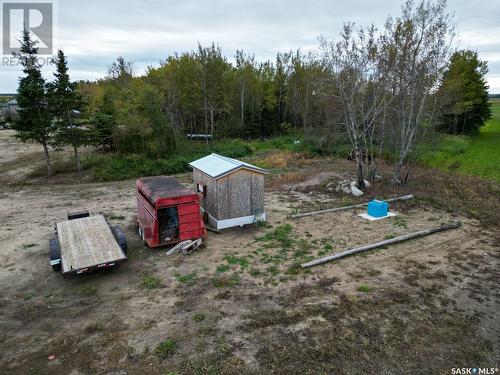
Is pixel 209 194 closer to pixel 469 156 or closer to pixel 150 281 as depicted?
pixel 150 281

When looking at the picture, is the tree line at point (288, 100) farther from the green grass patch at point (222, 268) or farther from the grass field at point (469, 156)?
the green grass patch at point (222, 268)

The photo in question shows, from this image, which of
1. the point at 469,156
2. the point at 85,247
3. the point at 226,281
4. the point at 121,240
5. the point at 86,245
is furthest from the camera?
the point at 469,156

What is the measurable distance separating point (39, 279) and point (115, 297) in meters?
3.01

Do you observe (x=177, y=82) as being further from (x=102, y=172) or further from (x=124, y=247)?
(x=124, y=247)

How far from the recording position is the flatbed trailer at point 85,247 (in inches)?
400

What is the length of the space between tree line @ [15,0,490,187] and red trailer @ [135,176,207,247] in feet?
37.0

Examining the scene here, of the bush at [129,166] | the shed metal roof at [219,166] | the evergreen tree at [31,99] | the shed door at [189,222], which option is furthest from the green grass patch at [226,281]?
the evergreen tree at [31,99]

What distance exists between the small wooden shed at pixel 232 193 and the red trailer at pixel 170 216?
1652mm

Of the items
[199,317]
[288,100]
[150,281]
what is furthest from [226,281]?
[288,100]

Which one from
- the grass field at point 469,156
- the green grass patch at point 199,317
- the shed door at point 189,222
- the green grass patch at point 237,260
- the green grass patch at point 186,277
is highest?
the grass field at point 469,156

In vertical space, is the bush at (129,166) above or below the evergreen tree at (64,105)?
below

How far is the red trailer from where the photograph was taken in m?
12.2

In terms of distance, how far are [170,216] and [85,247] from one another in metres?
3.10

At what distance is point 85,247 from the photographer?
36.7ft
